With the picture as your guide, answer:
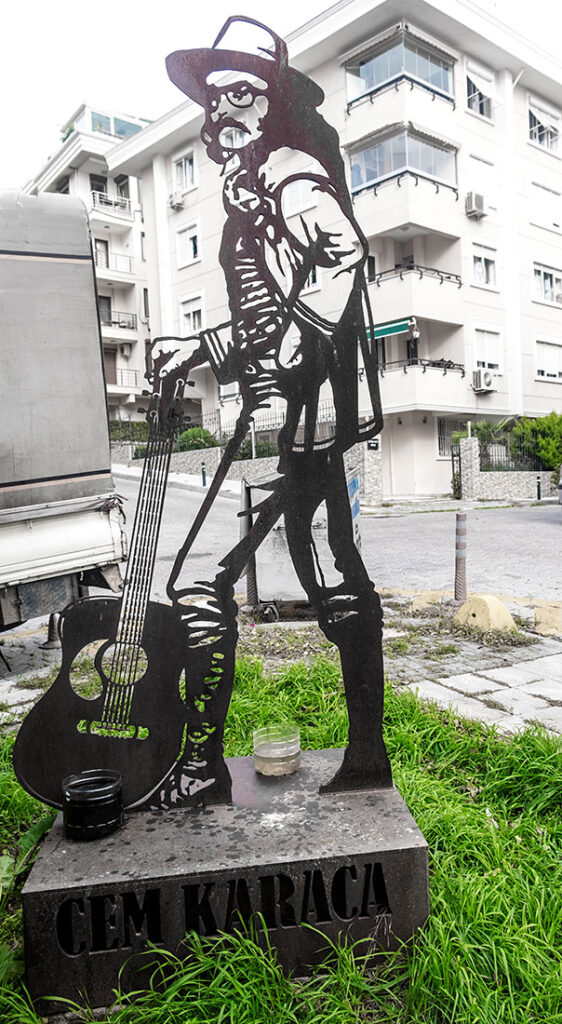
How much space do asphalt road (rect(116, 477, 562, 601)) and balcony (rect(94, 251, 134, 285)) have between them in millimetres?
20123

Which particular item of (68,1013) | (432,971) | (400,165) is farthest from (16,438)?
(400,165)

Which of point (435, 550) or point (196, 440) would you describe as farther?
point (196, 440)

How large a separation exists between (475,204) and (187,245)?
37.1ft

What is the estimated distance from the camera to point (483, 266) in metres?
24.5

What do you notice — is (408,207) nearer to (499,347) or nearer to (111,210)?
(499,347)

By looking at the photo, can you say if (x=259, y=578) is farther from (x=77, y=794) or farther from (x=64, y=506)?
(x=77, y=794)

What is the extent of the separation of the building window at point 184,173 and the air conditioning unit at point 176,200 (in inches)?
14.3

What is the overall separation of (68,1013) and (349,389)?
7.22ft

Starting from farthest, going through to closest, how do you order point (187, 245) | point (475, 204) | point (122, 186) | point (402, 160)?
point (122, 186)
point (187, 245)
point (475, 204)
point (402, 160)

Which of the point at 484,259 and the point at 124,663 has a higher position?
the point at 484,259

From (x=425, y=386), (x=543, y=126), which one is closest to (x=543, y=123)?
(x=543, y=126)

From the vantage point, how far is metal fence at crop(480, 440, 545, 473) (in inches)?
901

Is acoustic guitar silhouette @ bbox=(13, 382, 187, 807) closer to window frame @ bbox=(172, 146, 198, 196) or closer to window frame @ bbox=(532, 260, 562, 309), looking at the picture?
window frame @ bbox=(532, 260, 562, 309)

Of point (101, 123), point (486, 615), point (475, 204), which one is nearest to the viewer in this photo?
point (486, 615)
